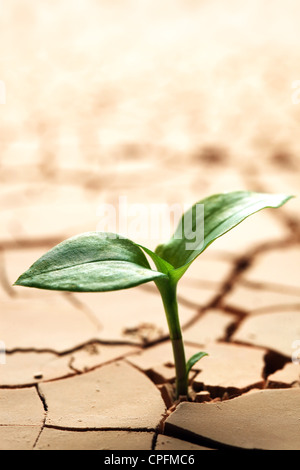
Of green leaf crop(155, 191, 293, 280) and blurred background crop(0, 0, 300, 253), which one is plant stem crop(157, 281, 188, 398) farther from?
blurred background crop(0, 0, 300, 253)

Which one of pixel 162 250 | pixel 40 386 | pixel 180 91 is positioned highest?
pixel 180 91

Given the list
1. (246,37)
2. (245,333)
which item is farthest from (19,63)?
(245,333)

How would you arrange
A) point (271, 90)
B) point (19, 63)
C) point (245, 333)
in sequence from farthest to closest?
point (19, 63)
point (271, 90)
point (245, 333)

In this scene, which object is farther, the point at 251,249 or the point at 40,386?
the point at 251,249

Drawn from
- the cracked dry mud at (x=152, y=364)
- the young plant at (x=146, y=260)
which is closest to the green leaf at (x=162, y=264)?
the young plant at (x=146, y=260)

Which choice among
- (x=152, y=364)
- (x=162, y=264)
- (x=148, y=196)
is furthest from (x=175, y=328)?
(x=148, y=196)

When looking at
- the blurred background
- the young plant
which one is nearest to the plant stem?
the young plant
